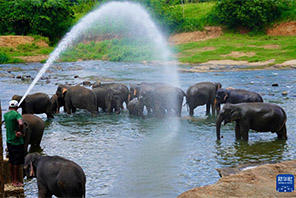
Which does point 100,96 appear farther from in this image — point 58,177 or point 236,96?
point 58,177

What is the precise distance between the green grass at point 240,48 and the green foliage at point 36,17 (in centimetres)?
1652

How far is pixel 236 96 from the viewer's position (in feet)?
49.0

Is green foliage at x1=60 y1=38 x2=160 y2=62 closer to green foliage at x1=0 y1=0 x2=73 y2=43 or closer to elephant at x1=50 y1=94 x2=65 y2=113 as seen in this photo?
green foliage at x1=0 y1=0 x2=73 y2=43

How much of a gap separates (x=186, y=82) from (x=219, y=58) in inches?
547

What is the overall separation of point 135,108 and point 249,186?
9.24 metres

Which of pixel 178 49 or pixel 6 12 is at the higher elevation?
pixel 6 12

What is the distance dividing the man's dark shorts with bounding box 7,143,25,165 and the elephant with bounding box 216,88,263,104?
8388mm

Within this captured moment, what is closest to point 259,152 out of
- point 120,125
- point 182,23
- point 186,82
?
point 120,125

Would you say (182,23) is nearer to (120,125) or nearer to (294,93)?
(294,93)

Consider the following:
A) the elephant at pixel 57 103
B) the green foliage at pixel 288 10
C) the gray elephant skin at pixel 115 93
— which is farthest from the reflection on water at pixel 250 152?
the green foliage at pixel 288 10

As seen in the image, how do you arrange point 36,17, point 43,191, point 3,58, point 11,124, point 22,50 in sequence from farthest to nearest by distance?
point 36,17
point 22,50
point 3,58
point 11,124
point 43,191

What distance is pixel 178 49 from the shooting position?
1885 inches

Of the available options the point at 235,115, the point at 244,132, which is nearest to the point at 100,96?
the point at 235,115

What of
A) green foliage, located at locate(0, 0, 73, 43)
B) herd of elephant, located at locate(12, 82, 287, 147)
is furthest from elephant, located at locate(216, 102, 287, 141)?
green foliage, located at locate(0, 0, 73, 43)
